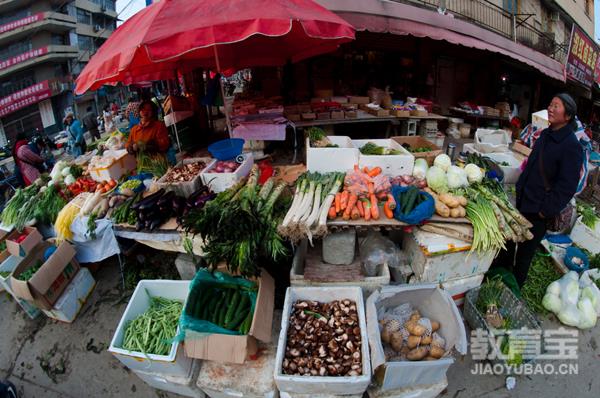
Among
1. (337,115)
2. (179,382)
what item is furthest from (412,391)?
(337,115)

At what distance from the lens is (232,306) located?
9.86 ft

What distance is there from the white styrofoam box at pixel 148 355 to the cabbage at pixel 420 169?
3.00 m

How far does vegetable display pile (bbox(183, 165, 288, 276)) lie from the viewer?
3018 millimetres

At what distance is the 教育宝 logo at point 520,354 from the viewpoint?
298cm

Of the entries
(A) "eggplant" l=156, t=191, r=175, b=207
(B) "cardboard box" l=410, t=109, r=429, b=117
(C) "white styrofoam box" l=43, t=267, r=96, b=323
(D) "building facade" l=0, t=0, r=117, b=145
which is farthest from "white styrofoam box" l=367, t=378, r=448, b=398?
(D) "building facade" l=0, t=0, r=117, b=145

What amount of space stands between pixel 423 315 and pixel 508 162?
3.40m

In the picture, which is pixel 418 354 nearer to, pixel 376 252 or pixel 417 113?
pixel 376 252

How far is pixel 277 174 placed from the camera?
4.61 metres

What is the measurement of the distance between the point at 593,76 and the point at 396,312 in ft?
38.8

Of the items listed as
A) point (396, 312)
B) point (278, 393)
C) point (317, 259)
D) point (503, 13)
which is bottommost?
point (278, 393)

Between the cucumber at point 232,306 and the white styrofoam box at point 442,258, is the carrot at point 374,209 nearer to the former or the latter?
the white styrofoam box at point 442,258

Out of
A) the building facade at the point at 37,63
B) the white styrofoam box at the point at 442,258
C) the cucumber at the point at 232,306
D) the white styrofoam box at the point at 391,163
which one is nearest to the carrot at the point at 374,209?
the white styrofoam box at the point at 442,258

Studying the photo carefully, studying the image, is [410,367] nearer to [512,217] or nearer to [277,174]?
[512,217]

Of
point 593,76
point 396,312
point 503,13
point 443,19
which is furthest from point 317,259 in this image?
point 503,13
